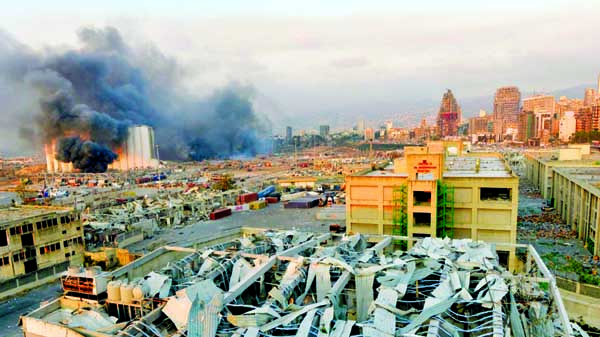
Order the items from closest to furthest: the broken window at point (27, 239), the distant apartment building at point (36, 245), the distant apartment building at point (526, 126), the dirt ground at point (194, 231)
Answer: the dirt ground at point (194, 231) → the distant apartment building at point (36, 245) → the broken window at point (27, 239) → the distant apartment building at point (526, 126)

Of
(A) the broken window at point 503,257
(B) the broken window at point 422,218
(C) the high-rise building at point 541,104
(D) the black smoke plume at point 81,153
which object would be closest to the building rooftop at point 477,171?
(B) the broken window at point 422,218

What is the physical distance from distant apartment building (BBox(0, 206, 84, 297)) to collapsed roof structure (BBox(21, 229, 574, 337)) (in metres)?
11.7

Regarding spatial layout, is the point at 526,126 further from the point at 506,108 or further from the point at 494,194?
the point at 494,194

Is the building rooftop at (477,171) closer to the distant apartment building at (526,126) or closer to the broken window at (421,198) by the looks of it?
→ the broken window at (421,198)

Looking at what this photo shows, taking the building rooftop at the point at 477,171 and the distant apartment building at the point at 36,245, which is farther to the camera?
the distant apartment building at the point at 36,245

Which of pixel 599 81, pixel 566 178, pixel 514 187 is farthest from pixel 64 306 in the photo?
pixel 599 81

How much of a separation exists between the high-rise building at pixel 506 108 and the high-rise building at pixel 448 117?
59.7 ft

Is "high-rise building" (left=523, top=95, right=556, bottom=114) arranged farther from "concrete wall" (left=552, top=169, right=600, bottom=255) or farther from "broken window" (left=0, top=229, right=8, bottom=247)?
"broken window" (left=0, top=229, right=8, bottom=247)

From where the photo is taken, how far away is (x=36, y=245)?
2036 centimetres

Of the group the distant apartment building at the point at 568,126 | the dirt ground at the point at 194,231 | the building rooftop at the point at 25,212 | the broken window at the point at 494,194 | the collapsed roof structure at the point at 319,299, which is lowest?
the dirt ground at the point at 194,231

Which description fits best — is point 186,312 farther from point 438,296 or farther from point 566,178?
point 566,178

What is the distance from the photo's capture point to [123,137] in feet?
302

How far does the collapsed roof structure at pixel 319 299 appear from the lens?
6.85 m

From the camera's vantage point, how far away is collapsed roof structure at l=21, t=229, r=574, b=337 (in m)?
6.85
